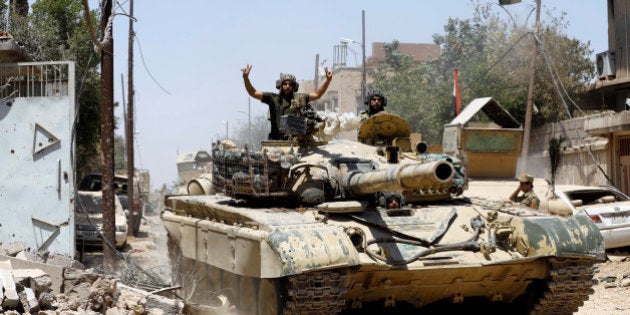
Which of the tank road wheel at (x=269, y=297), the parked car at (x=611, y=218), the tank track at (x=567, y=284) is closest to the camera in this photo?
the tank road wheel at (x=269, y=297)

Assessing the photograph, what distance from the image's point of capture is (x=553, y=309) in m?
10.8

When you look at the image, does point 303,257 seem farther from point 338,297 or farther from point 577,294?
point 577,294

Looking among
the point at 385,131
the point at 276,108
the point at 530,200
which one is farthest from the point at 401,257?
the point at 530,200

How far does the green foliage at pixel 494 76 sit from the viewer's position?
1257 inches

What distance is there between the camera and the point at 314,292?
9430 mm

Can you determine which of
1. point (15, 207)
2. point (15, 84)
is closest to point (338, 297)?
point (15, 207)

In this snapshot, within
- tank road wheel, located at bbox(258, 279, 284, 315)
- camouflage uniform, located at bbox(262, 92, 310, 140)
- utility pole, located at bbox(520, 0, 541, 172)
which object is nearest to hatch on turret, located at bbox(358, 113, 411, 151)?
camouflage uniform, located at bbox(262, 92, 310, 140)

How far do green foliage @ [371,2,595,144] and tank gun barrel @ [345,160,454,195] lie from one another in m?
16.9

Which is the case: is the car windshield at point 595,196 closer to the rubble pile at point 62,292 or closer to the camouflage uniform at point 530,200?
the camouflage uniform at point 530,200

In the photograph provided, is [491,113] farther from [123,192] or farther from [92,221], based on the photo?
[123,192]

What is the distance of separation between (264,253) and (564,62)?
24.4 m

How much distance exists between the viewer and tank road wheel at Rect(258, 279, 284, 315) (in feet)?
32.6

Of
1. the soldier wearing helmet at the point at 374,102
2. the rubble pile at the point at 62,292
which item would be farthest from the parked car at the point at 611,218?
the rubble pile at the point at 62,292

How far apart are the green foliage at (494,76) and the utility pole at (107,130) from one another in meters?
14.4
